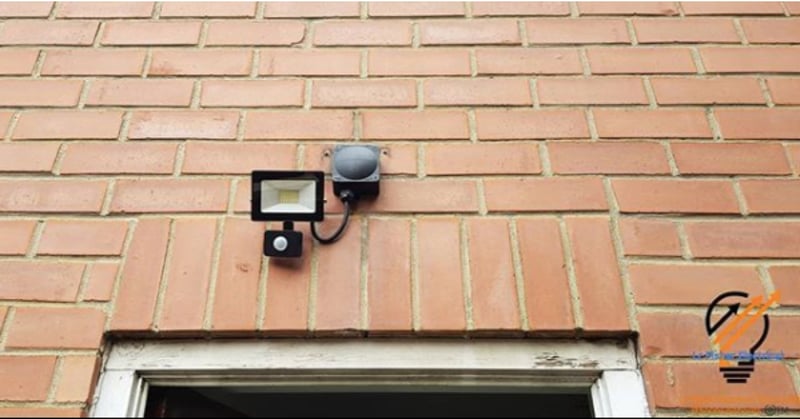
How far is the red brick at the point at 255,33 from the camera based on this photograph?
1.56m

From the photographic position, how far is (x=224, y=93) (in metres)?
1.48

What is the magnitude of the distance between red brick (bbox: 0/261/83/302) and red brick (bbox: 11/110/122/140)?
311mm

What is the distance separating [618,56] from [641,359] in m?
0.75

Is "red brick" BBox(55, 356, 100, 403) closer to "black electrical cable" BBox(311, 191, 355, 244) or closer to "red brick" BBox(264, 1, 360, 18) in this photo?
"black electrical cable" BBox(311, 191, 355, 244)

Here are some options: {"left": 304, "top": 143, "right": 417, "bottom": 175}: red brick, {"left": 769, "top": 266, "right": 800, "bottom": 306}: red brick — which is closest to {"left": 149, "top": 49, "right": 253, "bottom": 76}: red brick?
{"left": 304, "top": 143, "right": 417, "bottom": 175}: red brick

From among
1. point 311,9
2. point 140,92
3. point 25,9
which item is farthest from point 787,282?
point 25,9

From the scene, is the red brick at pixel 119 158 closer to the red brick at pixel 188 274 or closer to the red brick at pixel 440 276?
the red brick at pixel 188 274

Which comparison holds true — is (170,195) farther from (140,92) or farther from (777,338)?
(777,338)

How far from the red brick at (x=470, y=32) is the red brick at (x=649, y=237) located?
55 cm

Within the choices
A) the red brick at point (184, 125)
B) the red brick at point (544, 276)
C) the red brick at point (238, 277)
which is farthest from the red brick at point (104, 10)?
the red brick at point (544, 276)

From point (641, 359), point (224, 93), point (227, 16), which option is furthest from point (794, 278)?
point (227, 16)

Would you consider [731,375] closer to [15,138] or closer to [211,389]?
[211,389]

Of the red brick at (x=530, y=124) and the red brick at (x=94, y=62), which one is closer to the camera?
the red brick at (x=530, y=124)

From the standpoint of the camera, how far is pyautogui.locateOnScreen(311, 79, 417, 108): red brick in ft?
4.79
